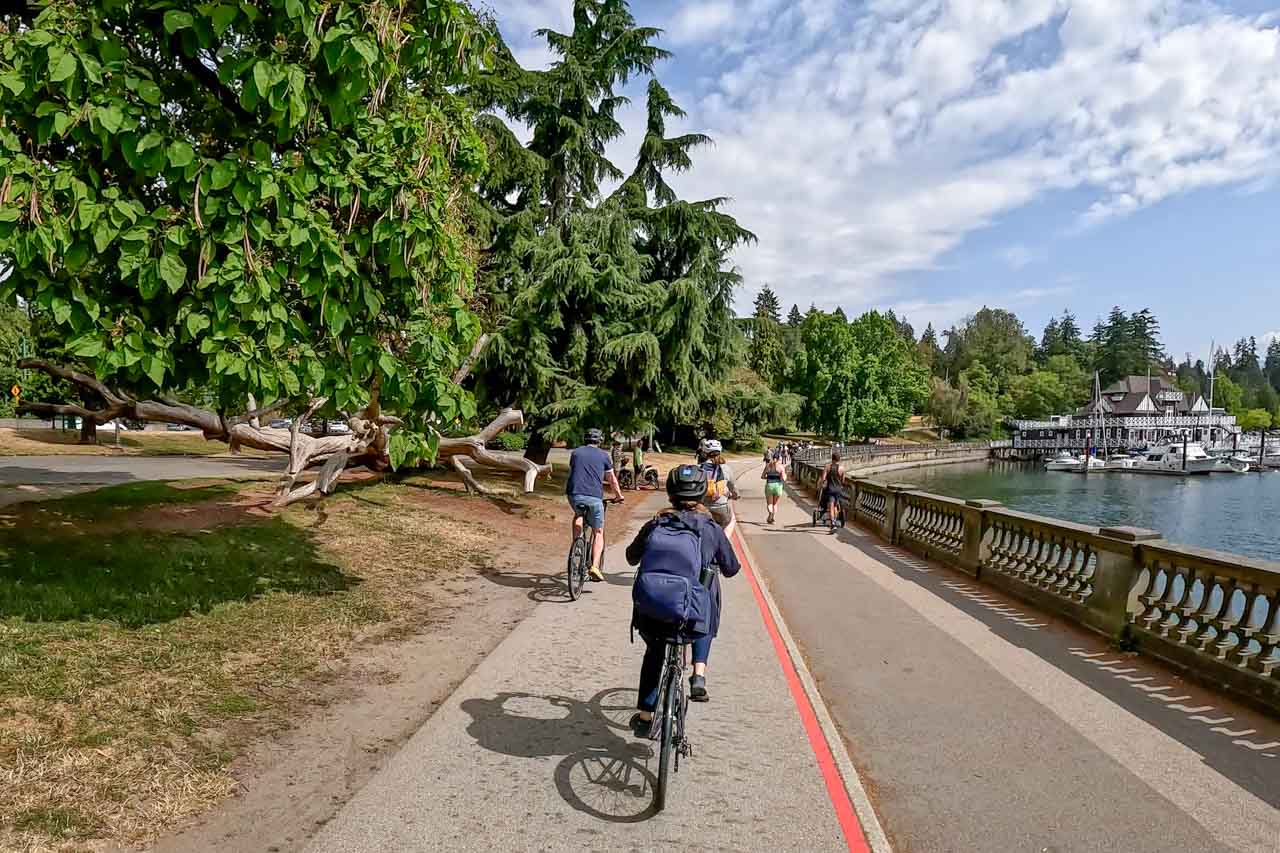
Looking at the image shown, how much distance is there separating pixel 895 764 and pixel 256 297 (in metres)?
5.17

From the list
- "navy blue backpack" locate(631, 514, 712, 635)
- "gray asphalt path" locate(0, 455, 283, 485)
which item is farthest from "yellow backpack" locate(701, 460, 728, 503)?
"gray asphalt path" locate(0, 455, 283, 485)

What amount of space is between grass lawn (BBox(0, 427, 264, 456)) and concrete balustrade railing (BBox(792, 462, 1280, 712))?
3476cm

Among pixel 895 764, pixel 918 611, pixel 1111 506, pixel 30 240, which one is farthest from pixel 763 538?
pixel 1111 506

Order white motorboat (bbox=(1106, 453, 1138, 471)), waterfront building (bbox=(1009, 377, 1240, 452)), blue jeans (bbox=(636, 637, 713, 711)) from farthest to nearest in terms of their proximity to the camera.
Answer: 1. waterfront building (bbox=(1009, 377, 1240, 452))
2. white motorboat (bbox=(1106, 453, 1138, 471))
3. blue jeans (bbox=(636, 637, 713, 711))

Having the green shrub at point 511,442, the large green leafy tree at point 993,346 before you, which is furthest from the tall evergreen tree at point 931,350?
the green shrub at point 511,442

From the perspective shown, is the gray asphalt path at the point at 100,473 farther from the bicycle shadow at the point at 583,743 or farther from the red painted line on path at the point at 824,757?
the red painted line on path at the point at 824,757

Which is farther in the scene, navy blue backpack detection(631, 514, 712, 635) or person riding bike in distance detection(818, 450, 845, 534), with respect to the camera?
person riding bike in distance detection(818, 450, 845, 534)

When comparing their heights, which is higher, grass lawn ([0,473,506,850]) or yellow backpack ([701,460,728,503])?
yellow backpack ([701,460,728,503])

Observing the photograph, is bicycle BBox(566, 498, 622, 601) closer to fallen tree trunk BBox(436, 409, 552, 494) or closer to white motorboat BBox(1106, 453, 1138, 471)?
fallen tree trunk BBox(436, 409, 552, 494)

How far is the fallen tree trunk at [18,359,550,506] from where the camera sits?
12492 mm

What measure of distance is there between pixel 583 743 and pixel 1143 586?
5565mm

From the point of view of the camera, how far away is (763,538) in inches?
671

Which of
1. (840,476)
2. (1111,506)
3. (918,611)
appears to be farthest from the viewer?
(1111,506)

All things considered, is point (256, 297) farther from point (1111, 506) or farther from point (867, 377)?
point (867, 377)
